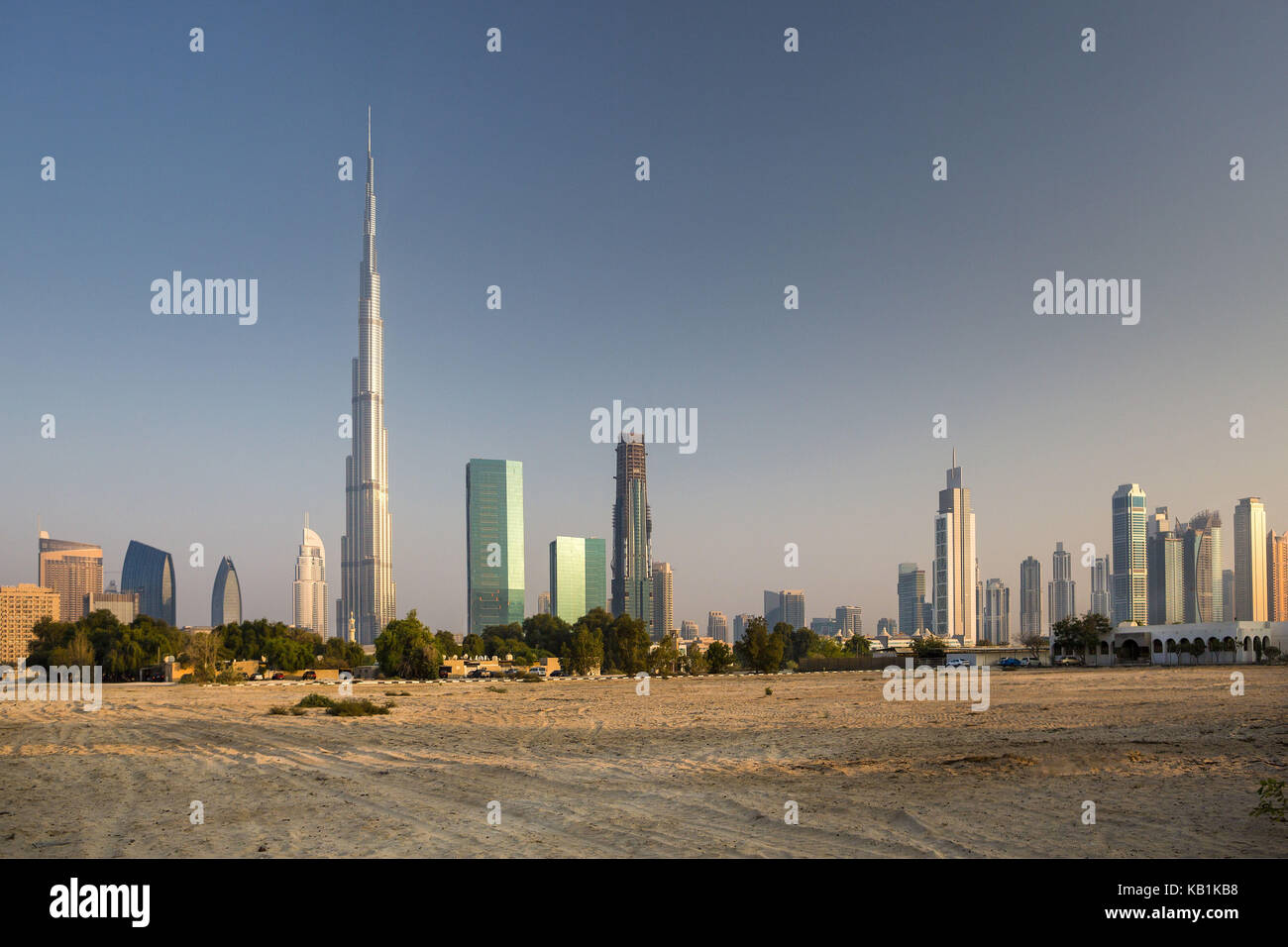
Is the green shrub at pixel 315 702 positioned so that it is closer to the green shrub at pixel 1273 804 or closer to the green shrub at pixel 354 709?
the green shrub at pixel 354 709

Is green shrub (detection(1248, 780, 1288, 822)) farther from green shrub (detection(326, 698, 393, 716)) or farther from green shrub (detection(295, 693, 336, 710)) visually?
green shrub (detection(295, 693, 336, 710))

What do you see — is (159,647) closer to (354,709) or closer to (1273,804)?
(354,709)

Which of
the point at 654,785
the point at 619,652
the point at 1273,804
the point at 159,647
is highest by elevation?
the point at 1273,804

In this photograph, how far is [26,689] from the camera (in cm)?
5156

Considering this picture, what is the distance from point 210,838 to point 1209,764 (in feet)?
59.2

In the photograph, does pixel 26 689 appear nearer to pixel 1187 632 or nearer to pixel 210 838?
pixel 210 838

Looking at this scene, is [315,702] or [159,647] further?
[159,647]

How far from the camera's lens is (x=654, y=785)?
16328 mm

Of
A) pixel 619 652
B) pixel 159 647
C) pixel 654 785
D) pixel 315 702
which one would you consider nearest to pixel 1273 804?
pixel 654 785

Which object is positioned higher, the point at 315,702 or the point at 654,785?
the point at 654,785

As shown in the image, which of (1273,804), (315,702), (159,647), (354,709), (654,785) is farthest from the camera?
(159,647)
